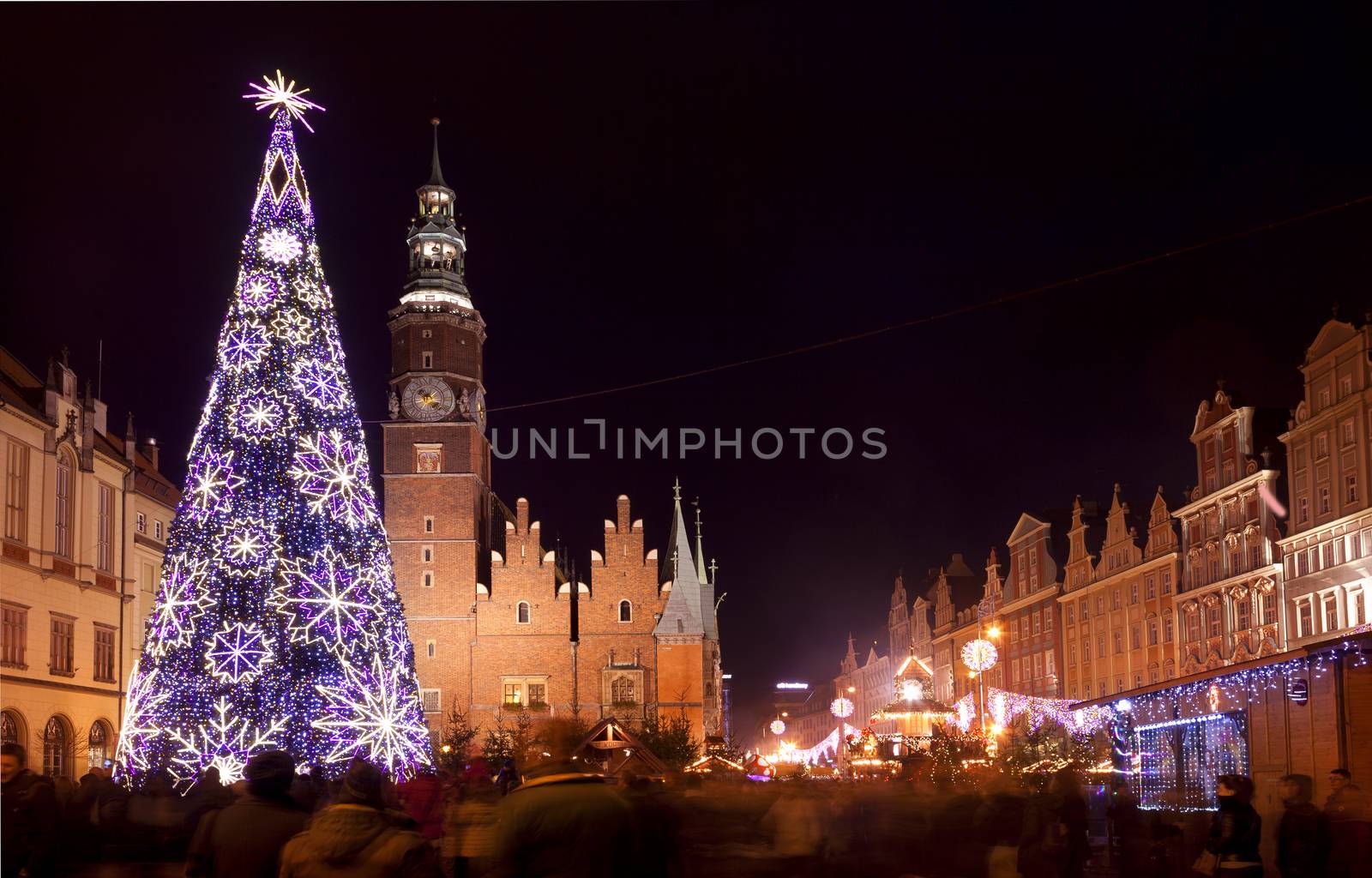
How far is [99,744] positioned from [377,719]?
50.2 feet

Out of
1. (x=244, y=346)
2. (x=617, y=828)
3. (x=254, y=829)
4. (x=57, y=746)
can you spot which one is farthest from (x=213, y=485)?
(x=617, y=828)

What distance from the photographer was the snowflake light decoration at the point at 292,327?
23844 millimetres

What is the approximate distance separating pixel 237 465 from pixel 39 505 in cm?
1157

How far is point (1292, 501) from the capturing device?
42.7 meters

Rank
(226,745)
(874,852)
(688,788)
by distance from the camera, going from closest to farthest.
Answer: (874,852) → (688,788) → (226,745)

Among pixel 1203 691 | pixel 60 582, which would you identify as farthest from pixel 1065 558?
pixel 60 582

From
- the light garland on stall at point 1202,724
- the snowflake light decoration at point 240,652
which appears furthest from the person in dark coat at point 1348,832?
the snowflake light decoration at point 240,652

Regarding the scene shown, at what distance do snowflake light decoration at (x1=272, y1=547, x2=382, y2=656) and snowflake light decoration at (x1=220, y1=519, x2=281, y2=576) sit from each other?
30 centimetres

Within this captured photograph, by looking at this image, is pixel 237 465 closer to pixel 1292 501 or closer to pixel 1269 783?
pixel 1269 783

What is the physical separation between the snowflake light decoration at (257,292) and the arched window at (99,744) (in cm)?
1570

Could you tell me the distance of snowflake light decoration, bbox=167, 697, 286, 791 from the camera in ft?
72.9

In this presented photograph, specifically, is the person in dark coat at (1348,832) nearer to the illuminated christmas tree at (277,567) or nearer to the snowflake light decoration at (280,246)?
the illuminated christmas tree at (277,567)

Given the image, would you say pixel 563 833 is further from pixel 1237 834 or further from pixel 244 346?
pixel 244 346

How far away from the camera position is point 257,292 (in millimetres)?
23969
